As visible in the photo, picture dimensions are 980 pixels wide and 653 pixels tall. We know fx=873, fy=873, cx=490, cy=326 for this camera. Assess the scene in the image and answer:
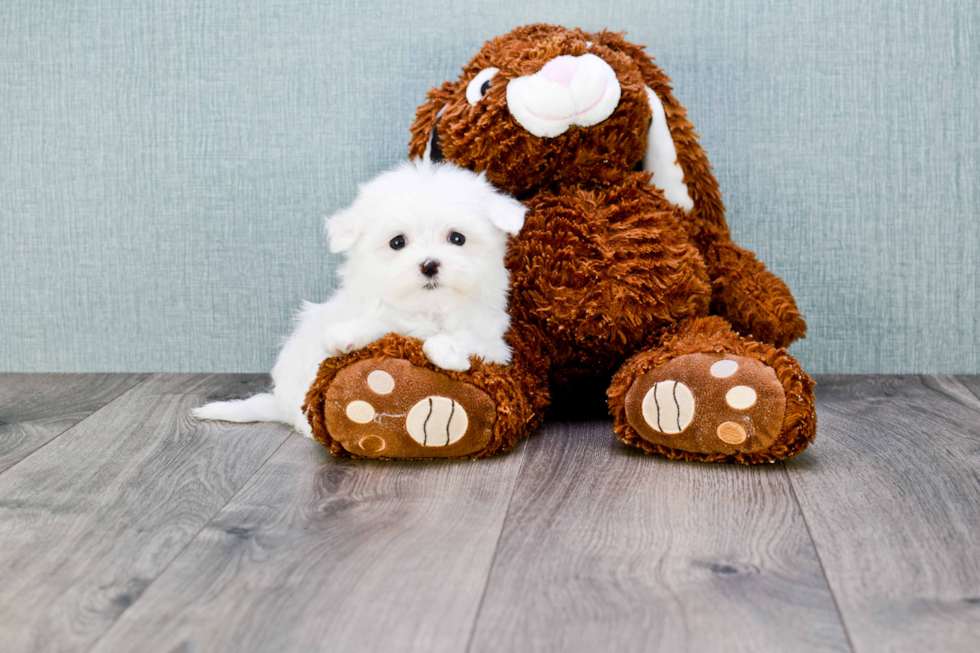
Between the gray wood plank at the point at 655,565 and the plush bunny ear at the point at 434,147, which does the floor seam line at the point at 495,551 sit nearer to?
the gray wood plank at the point at 655,565

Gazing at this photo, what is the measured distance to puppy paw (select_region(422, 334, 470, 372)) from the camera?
1082mm

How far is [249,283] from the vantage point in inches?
64.6

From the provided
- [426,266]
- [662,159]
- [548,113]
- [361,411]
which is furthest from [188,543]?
[662,159]

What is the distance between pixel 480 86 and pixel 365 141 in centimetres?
40

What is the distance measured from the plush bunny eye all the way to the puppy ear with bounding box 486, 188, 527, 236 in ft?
0.60

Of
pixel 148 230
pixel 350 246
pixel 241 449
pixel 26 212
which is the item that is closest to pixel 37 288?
pixel 26 212

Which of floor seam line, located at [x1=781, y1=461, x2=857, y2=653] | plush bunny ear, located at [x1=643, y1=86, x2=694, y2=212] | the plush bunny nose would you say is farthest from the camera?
plush bunny ear, located at [x1=643, y1=86, x2=694, y2=212]

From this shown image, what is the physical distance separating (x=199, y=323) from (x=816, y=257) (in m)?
1.16

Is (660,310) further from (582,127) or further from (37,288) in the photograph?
(37,288)

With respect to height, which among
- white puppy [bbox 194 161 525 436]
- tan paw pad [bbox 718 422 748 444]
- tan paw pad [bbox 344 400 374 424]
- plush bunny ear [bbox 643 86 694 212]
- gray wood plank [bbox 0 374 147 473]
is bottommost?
gray wood plank [bbox 0 374 147 473]

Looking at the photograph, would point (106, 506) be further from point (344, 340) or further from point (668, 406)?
point (668, 406)

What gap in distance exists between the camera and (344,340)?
3.63ft

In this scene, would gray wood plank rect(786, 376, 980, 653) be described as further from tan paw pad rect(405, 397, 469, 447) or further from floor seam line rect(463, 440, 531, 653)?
tan paw pad rect(405, 397, 469, 447)

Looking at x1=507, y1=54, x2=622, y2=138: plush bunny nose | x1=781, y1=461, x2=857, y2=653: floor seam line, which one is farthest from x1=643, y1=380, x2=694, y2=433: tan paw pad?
x1=507, y1=54, x2=622, y2=138: plush bunny nose
